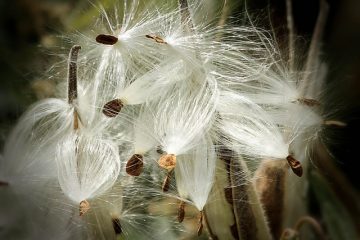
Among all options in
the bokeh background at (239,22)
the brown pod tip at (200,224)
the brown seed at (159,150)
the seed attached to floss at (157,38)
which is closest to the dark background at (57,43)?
the bokeh background at (239,22)

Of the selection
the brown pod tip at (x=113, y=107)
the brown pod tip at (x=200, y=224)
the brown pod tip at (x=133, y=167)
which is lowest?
the brown pod tip at (x=200, y=224)

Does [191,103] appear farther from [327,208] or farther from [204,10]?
[327,208]

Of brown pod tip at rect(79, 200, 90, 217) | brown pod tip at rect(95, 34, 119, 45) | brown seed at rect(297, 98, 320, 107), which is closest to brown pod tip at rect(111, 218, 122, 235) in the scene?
brown pod tip at rect(79, 200, 90, 217)

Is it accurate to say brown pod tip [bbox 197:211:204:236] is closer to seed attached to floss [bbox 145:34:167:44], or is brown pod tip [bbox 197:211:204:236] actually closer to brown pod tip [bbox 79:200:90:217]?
brown pod tip [bbox 79:200:90:217]

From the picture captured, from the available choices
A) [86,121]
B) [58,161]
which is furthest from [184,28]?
[58,161]

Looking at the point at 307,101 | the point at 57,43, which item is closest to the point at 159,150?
the point at 307,101

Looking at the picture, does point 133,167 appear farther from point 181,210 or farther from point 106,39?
point 106,39

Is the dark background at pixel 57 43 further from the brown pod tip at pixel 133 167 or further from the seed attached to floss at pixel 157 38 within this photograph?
the brown pod tip at pixel 133 167
